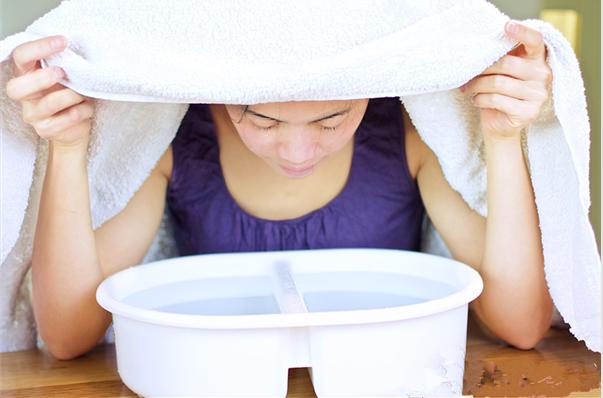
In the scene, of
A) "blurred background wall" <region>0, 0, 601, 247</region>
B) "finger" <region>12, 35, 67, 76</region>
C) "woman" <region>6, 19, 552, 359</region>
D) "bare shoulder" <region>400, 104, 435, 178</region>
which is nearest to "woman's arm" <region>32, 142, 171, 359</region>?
"woman" <region>6, 19, 552, 359</region>

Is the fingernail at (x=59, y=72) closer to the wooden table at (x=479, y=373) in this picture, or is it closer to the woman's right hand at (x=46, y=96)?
the woman's right hand at (x=46, y=96)

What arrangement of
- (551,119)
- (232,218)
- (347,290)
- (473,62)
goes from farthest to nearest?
(232,218) → (347,290) → (551,119) → (473,62)

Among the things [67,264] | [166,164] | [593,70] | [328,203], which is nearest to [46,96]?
[67,264]

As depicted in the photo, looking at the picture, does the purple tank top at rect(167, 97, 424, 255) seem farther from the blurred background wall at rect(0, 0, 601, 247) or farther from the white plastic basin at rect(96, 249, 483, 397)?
the blurred background wall at rect(0, 0, 601, 247)

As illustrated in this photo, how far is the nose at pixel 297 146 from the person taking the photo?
2.77 ft

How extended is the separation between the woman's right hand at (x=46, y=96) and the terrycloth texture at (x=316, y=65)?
15mm

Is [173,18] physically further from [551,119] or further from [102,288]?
[551,119]

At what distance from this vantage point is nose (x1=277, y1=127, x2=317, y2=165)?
33.3 inches

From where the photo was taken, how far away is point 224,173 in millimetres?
1146

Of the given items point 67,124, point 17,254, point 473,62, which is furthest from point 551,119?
point 17,254

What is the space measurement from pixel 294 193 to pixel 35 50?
0.45m

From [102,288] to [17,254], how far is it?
0.70ft

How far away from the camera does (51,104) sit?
82cm

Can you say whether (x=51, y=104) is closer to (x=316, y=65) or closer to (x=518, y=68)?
(x=316, y=65)
